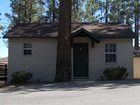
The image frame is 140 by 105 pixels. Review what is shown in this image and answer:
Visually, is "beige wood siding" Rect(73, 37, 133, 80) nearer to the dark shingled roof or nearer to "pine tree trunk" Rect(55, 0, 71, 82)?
the dark shingled roof

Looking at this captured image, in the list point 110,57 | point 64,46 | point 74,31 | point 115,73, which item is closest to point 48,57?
point 74,31

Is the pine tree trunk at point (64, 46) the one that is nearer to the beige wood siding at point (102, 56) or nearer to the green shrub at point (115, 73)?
the beige wood siding at point (102, 56)

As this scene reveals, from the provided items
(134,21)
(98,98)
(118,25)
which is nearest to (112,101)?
(98,98)

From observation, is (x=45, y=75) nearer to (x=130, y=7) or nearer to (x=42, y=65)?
(x=42, y=65)

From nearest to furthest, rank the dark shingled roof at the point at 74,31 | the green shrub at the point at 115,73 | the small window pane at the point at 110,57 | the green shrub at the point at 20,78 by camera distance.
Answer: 1. the green shrub at the point at 20,78
2. the green shrub at the point at 115,73
3. the dark shingled roof at the point at 74,31
4. the small window pane at the point at 110,57

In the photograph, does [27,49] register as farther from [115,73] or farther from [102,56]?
[115,73]

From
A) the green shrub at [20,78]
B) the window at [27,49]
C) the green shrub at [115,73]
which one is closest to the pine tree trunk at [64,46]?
the green shrub at [20,78]

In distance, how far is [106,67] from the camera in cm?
2881

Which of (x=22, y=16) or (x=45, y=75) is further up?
(x=22, y=16)

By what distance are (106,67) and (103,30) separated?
3033 millimetres

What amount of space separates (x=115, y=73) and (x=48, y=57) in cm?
513

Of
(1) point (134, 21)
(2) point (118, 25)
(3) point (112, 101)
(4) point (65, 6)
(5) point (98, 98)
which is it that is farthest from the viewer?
(1) point (134, 21)

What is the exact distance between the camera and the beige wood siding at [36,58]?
29.0 meters

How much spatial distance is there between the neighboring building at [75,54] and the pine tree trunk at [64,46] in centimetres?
284
